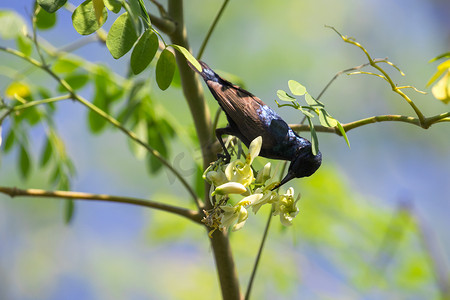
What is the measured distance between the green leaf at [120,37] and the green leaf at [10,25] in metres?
0.76

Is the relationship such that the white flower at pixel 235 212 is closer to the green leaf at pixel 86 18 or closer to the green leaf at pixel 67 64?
the green leaf at pixel 86 18

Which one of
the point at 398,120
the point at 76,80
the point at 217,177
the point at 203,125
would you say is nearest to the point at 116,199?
the point at 203,125

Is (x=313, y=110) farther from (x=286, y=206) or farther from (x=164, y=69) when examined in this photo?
(x=164, y=69)

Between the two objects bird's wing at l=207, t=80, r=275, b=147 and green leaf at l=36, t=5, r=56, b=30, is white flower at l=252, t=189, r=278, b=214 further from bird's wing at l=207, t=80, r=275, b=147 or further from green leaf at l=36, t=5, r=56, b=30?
green leaf at l=36, t=5, r=56, b=30

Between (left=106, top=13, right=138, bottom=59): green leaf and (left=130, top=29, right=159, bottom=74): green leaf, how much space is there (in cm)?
3

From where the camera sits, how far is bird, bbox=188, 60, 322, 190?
2.88 feet

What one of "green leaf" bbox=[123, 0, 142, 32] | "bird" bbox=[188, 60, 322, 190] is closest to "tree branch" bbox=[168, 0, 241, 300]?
"bird" bbox=[188, 60, 322, 190]

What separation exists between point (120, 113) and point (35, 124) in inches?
11.4

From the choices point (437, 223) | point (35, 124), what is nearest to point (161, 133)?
point (35, 124)

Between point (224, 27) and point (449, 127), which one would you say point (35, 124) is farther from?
point (449, 127)

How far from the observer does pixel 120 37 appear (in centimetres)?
81

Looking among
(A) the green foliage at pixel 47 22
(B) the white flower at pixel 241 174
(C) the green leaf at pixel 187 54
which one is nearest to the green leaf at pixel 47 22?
(A) the green foliage at pixel 47 22

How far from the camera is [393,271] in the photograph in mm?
2232

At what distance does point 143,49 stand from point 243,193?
284 mm
